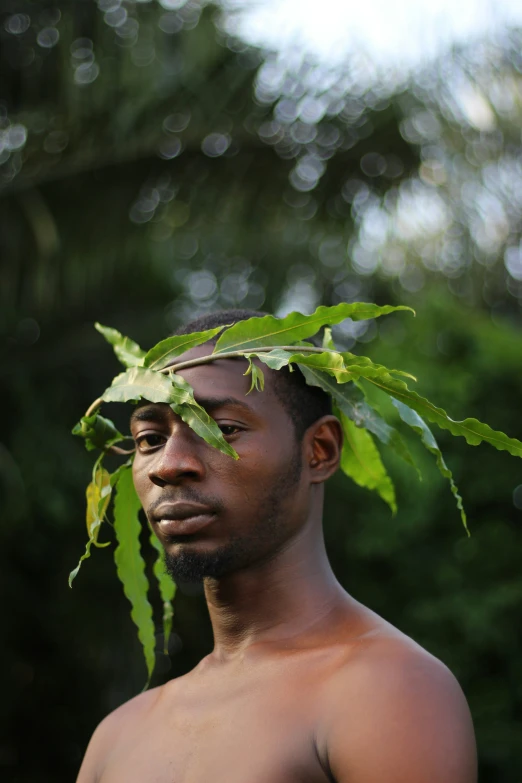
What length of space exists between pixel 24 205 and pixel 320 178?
2.38m

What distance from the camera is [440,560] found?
11.0m

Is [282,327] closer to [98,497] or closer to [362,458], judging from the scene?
[362,458]

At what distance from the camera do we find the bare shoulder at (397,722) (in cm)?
215

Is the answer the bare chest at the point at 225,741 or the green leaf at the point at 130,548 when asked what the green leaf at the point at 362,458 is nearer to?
the green leaf at the point at 130,548

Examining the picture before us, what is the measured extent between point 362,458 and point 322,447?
269mm

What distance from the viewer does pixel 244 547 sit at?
259 cm

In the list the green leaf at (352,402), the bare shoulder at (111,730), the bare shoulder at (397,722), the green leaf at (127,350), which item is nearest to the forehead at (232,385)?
the green leaf at (352,402)

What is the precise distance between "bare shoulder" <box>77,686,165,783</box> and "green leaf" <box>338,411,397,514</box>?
0.81m

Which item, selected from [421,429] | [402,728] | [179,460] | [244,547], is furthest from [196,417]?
[402,728]

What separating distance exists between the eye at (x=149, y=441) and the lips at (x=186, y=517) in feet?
0.63

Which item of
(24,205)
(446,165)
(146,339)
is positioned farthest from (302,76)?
(146,339)

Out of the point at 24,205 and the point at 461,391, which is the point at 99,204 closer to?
the point at 24,205

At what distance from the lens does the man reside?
2223mm

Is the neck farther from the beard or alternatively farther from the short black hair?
the short black hair
